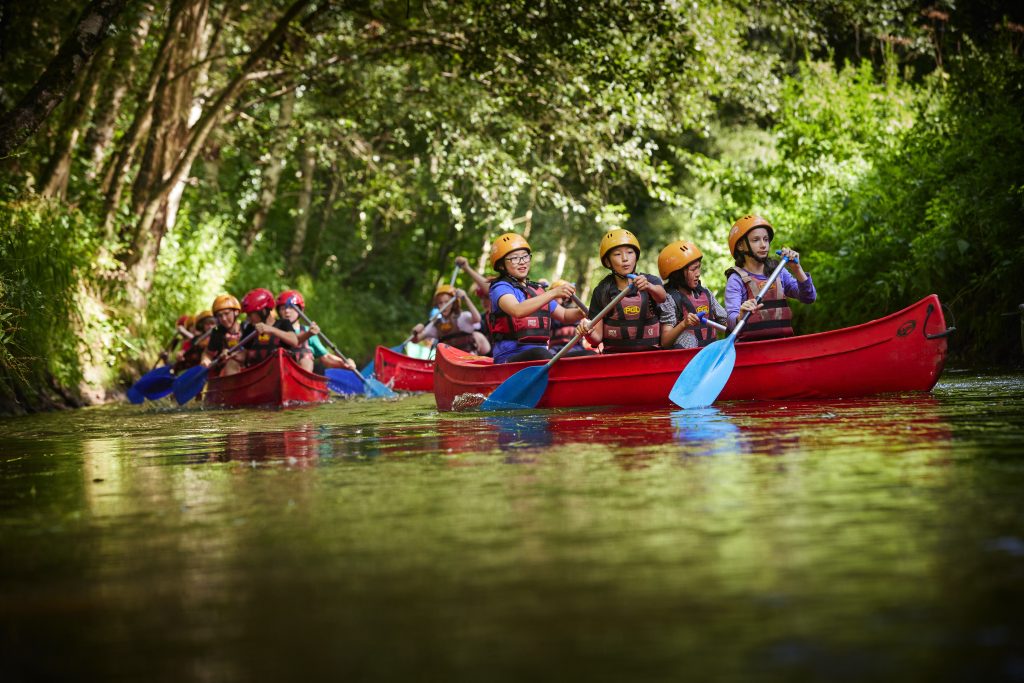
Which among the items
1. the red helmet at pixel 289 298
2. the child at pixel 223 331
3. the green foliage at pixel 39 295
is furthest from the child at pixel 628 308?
the child at pixel 223 331

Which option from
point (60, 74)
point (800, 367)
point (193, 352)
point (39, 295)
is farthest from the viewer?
point (193, 352)

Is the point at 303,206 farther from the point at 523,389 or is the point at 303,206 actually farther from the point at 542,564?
the point at 542,564

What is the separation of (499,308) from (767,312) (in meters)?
2.17

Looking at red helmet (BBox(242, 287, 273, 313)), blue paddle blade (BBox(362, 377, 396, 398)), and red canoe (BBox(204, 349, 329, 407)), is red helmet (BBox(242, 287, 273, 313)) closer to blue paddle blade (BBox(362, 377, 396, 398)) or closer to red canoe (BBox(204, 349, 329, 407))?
red canoe (BBox(204, 349, 329, 407))

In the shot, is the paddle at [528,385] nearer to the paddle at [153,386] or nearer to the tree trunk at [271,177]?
the paddle at [153,386]

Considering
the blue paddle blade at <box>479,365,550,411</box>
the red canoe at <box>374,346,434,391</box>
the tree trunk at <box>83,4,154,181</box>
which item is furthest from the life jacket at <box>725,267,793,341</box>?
the tree trunk at <box>83,4,154,181</box>

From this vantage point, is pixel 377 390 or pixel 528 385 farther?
pixel 377 390

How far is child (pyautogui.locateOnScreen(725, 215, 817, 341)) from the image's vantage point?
9.70 m

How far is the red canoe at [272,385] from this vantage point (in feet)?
46.5

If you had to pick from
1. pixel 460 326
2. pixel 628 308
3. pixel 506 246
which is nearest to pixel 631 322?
pixel 628 308

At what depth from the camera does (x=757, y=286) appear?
32.0ft

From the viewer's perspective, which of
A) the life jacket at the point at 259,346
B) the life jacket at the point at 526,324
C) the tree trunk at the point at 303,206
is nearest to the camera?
the life jacket at the point at 526,324

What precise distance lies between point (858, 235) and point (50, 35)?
1117 centimetres

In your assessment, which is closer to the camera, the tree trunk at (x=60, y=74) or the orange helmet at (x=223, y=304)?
the tree trunk at (x=60, y=74)
